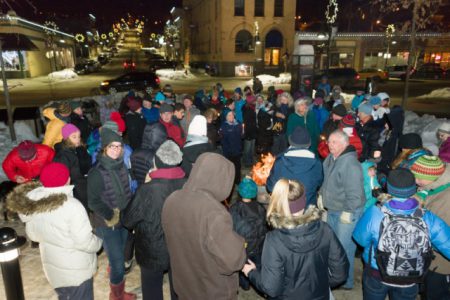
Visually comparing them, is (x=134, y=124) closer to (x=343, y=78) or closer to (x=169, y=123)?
(x=169, y=123)

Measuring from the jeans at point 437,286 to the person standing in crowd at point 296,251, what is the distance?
1.54m

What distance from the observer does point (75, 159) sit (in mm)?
4883

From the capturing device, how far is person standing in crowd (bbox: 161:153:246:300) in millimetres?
2598

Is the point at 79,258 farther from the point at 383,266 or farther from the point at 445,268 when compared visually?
the point at 445,268

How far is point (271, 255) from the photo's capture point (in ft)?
8.70

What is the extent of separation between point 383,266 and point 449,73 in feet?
146

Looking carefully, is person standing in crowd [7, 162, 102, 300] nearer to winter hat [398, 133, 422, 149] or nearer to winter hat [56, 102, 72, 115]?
winter hat [56, 102, 72, 115]

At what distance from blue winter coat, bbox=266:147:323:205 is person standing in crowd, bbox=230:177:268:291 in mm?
537

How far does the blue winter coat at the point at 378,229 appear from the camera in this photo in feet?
9.28

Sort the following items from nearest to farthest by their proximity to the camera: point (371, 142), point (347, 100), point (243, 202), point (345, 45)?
point (243, 202) → point (371, 142) → point (347, 100) → point (345, 45)

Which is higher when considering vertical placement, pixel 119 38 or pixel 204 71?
pixel 119 38

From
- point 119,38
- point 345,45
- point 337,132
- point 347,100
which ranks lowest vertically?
point 347,100

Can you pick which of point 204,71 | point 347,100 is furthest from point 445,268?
point 204,71

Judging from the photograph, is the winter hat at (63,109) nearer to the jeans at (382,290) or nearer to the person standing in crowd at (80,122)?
the person standing in crowd at (80,122)
